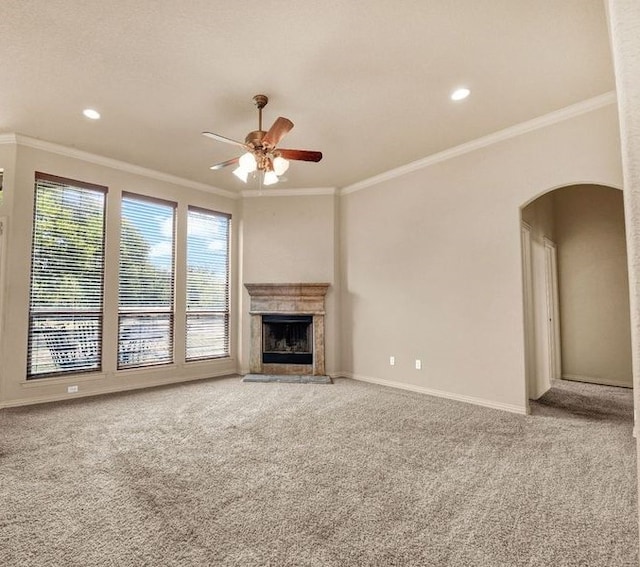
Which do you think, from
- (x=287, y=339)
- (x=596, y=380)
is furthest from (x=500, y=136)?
(x=287, y=339)

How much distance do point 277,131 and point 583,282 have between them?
5.41 meters

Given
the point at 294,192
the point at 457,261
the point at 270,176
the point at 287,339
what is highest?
the point at 294,192

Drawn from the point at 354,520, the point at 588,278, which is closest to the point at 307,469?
the point at 354,520

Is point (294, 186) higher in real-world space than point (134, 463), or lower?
higher

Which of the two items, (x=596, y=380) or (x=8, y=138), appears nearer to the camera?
(x=8, y=138)

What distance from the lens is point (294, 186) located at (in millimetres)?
6039

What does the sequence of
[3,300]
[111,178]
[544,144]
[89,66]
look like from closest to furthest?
[89,66], [544,144], [3,300], [111,178]

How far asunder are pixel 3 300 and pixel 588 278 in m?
8.07

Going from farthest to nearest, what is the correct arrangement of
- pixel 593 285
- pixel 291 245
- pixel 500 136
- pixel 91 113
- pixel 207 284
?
1. pixel 291 245
2. pixel 207 284
3. pixel 593 285
4. pixel 500 136
5. pixel 91 113

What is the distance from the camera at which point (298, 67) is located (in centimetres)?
305

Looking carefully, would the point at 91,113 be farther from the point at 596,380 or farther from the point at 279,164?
the point at 596,380

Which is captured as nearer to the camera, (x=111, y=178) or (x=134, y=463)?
(x=134, y=463)

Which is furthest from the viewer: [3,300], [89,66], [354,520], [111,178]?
[111,178]

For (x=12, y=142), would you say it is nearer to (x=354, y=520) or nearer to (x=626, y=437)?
(x=354, y=520)
